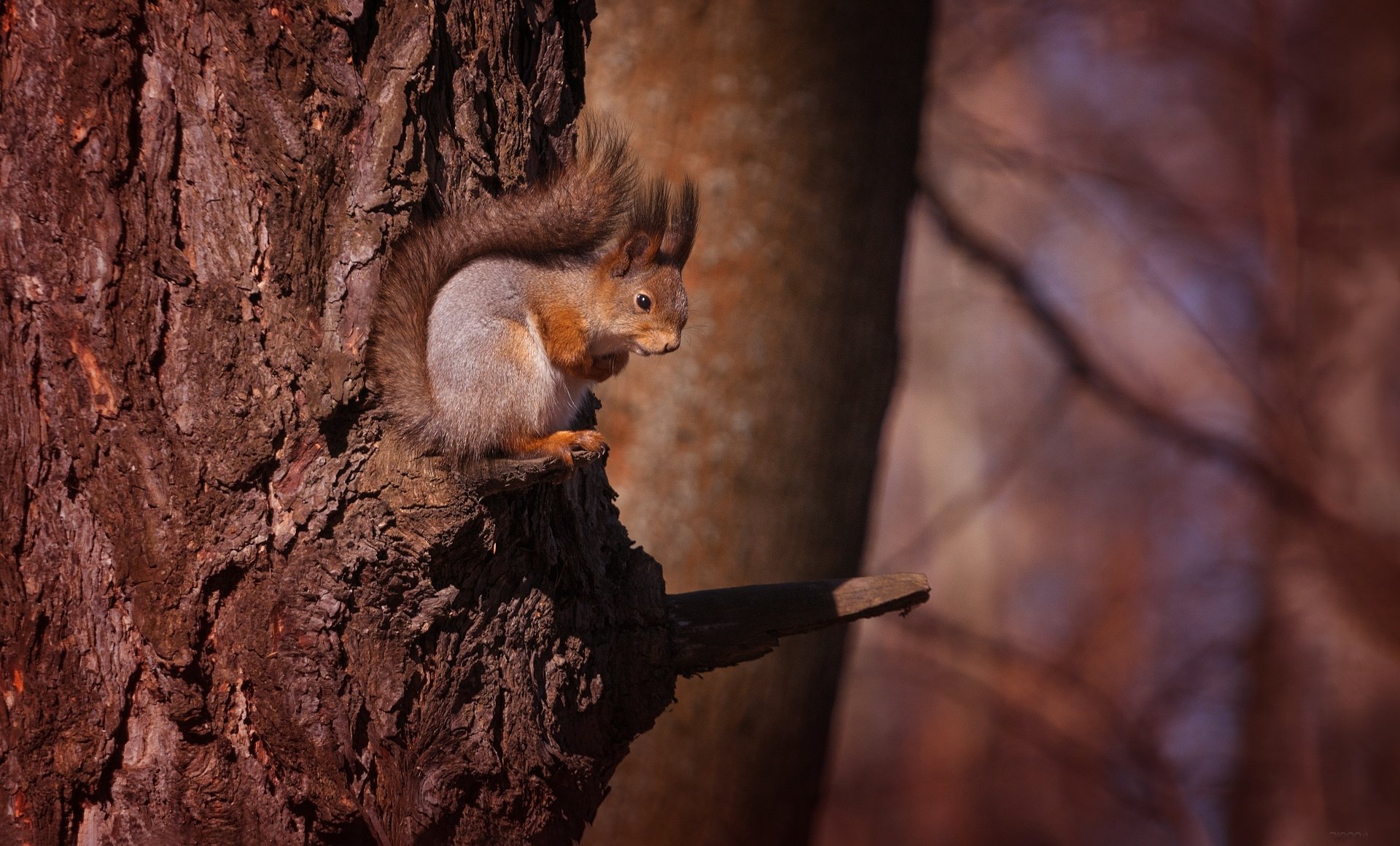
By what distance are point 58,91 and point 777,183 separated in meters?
1.00

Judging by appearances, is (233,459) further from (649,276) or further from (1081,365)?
(1081,365)

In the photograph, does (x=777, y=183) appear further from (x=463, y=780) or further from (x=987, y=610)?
(x=987, y=610)

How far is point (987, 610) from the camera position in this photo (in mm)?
2846

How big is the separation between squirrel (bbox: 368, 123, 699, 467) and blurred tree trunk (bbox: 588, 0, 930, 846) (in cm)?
48

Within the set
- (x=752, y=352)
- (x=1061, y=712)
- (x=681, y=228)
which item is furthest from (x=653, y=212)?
(x=1061, y=712)

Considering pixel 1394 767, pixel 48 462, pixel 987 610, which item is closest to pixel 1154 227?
pixel 987 610

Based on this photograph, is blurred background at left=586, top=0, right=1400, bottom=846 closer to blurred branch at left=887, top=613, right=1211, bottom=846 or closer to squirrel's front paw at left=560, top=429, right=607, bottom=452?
blurred branch at left=887, top=613, right=1211, bottom=846

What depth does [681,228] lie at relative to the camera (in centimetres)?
94

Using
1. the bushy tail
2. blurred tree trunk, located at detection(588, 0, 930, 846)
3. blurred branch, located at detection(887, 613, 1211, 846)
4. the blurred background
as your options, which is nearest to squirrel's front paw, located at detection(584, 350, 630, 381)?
the bushy tail

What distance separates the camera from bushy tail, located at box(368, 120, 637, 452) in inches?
29.4

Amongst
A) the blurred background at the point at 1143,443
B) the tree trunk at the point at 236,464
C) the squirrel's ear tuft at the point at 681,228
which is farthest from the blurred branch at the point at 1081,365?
the tree trunk at the point at 236,464

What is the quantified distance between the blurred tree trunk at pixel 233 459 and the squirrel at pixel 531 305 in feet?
0.11

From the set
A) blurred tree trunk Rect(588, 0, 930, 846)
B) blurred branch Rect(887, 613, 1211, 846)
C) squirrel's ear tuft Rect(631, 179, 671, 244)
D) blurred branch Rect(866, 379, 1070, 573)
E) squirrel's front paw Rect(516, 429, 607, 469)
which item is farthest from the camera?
blurred branch Rect(866, 379, 1070, 573)

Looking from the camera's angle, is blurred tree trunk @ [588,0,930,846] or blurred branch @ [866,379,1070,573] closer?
blurred tree trunk @ [588,0,930,846]
